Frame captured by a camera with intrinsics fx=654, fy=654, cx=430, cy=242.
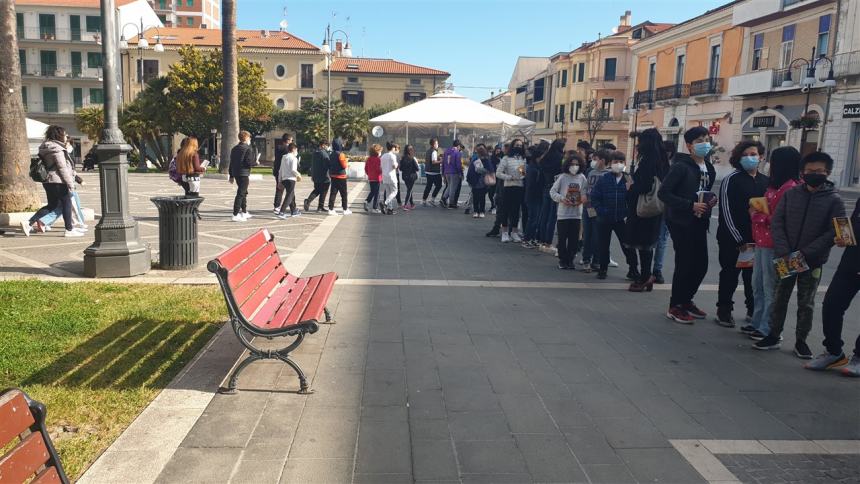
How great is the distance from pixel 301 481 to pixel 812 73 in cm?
2692

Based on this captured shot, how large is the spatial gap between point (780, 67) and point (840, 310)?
1214 inches

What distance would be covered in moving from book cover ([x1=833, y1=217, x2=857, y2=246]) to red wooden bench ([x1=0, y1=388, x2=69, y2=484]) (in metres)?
4.91

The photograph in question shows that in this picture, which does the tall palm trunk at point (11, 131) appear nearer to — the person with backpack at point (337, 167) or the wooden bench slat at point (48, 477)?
the person with backpack at point (337, 167)

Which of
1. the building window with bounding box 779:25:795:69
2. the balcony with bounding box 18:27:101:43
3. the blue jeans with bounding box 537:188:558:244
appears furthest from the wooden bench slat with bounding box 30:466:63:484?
the balcony with bounding box 18:27:101:43

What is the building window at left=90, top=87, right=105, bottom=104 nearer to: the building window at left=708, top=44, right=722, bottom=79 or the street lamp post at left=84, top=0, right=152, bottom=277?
the building window at left=708, top=44, right=722, bottom=79

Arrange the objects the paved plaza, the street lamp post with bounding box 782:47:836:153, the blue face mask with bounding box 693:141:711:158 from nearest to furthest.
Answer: the paved plaza, the blue face mask with bounding box 693:141:711:158, the street lamp post with bounding box 782:47:836:153

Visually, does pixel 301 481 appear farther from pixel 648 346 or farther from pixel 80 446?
pixel 648 346

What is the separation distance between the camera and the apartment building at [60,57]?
57500 millimetres

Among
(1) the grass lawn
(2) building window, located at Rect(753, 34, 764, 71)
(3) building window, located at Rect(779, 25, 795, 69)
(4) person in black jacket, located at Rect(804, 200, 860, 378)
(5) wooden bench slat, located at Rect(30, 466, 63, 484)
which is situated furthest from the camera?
(2) building window, located at Rect(753, 34, 764, 71)

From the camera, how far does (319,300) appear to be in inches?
183

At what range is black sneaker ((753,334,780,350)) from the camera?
5367 millimetres

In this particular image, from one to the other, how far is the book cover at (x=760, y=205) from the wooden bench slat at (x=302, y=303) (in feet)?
12.2

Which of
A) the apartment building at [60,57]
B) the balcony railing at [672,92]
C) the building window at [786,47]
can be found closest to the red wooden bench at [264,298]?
the building window at [786,47]

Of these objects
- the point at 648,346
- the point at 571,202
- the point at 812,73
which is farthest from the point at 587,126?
the point at 648,346
